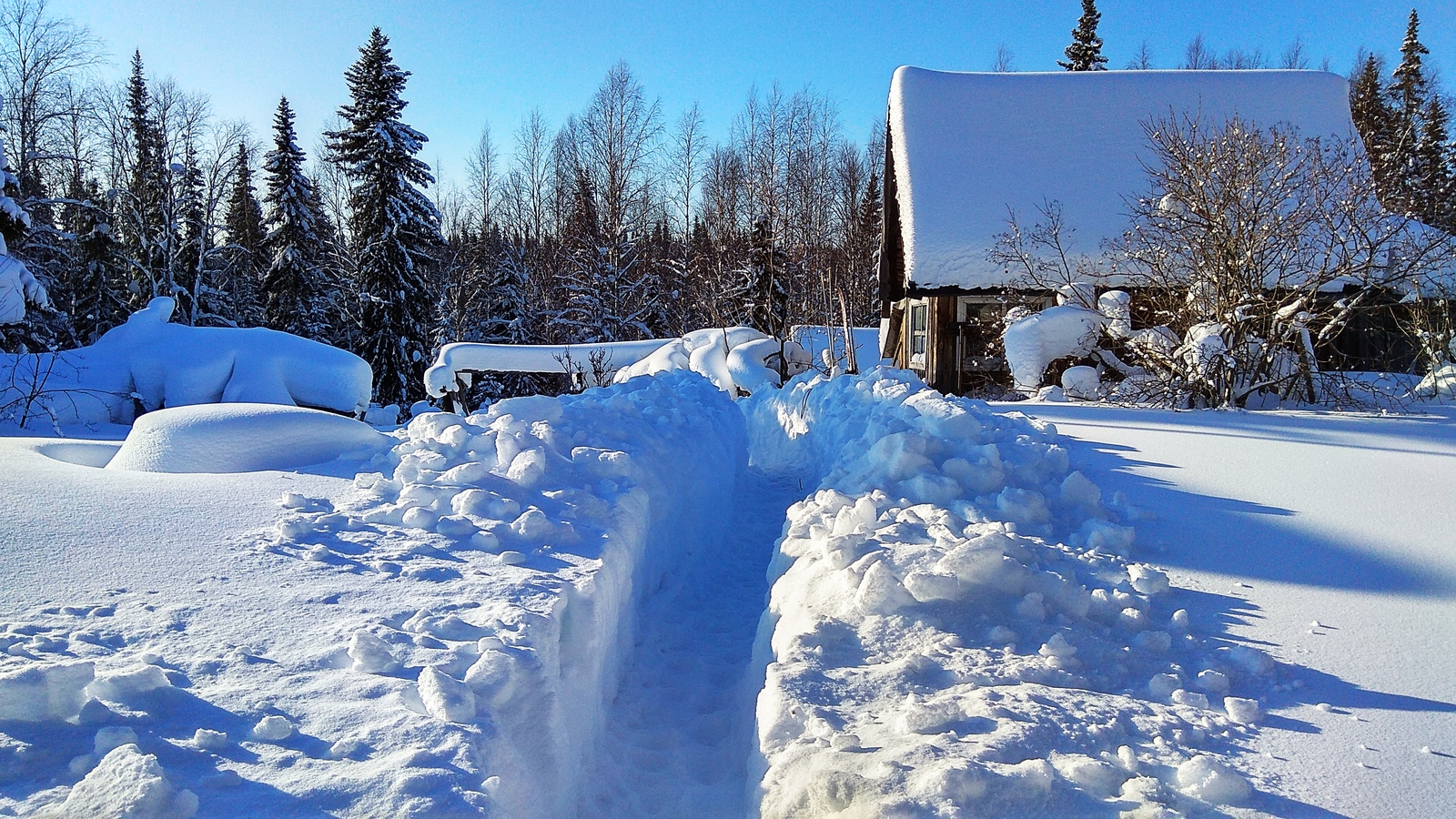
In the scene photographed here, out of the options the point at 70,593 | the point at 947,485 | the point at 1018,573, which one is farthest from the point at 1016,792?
the point at 70,593

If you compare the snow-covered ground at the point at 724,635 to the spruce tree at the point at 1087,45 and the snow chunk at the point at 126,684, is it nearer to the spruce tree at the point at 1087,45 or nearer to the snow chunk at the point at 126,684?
the snow chunk at the point at 126,684

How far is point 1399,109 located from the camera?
27.6 metres

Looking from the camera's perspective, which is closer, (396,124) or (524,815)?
(524,815)

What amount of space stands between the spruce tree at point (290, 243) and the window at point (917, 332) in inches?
745

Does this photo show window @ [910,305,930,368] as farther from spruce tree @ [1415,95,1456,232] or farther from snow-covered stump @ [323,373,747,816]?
spruce tree @ [1415,95,1456,232]

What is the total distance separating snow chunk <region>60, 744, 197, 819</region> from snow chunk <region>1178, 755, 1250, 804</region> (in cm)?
232

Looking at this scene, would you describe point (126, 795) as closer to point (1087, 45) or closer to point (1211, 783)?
point (1211, 783)

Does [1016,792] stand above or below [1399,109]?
below

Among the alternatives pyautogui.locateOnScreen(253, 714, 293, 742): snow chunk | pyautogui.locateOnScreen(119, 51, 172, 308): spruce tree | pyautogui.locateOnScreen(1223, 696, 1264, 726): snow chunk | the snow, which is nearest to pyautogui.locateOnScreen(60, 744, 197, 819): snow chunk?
pyautogui.locateOnScreen(253, 714, 293, 742): snow chunk

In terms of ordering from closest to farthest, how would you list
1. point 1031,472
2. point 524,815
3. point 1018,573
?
point 524,815
point 1018,573
point 1031,472

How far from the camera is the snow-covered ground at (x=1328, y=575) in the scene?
1986mm

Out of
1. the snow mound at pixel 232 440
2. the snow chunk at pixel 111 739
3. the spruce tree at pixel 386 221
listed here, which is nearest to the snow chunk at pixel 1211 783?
the snow chunk at pixel 111 739

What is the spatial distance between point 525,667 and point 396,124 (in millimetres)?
22901

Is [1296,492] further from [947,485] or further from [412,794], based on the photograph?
[412,794]
